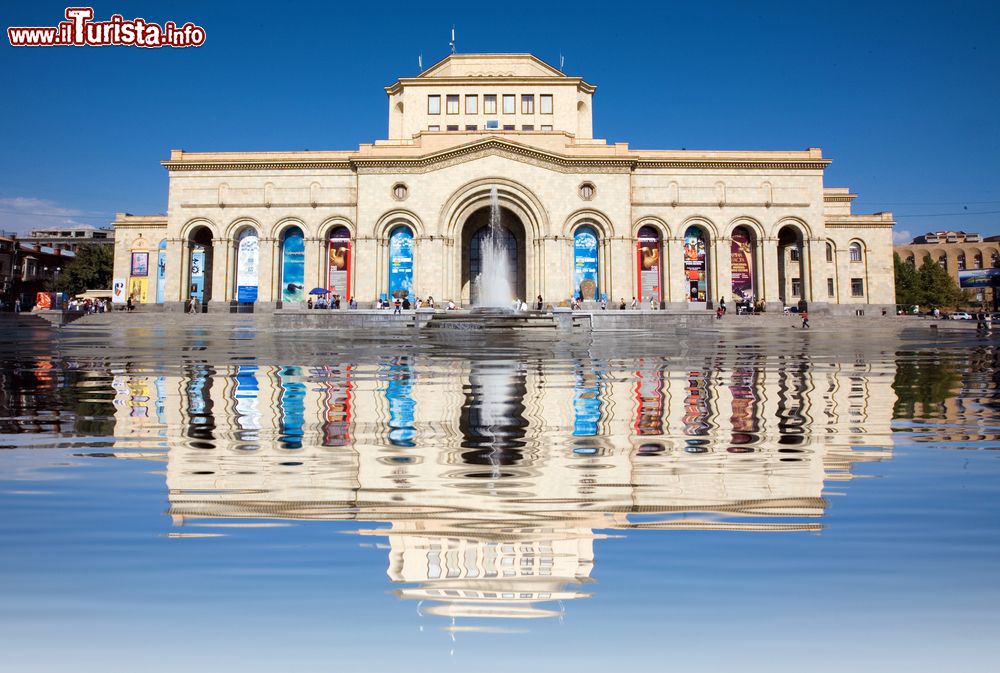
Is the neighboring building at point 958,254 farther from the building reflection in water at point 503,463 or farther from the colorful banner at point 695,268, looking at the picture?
the building reflection in water at point 503,463

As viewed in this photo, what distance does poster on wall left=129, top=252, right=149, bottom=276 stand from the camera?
41094mm

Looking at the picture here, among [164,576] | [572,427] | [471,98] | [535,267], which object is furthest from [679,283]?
[164,576]

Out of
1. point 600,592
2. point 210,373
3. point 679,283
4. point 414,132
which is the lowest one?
point 600,592

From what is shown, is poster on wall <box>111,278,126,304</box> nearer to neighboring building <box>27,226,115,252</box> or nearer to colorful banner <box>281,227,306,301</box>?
colorful banner <box>281,227,306,301</box>

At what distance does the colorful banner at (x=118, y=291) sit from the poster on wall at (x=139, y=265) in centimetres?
92

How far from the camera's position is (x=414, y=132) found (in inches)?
1575

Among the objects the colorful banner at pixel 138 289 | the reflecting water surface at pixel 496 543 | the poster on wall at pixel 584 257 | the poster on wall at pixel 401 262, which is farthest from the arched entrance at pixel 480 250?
the reflecting water surface at pixel 496 543

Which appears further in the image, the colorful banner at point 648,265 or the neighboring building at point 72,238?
the neighboring building at point 72,238

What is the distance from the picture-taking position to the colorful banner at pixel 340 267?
3750 cm

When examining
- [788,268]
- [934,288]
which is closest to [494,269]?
[788,268]

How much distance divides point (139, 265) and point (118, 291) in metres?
2.13

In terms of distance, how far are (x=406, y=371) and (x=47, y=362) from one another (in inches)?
225

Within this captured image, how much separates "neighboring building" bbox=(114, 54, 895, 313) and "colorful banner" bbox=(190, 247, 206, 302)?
81 mm

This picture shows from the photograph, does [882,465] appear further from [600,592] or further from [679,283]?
[679,283]
